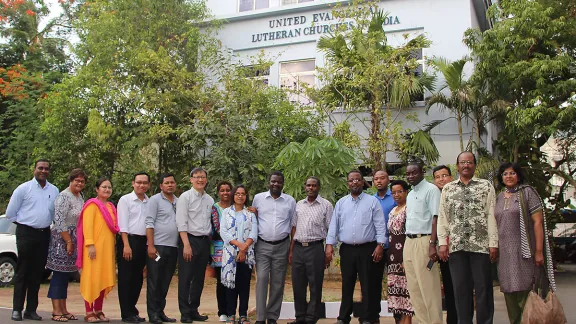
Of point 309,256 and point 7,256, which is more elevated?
point 309,256

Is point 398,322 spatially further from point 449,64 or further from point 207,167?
point 449,64

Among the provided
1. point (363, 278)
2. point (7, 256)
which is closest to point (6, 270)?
point (7, 256)

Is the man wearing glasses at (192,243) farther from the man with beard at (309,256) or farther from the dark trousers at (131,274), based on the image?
the man with beard at (309,256)

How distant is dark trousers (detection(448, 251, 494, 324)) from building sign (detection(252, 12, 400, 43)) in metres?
10.7

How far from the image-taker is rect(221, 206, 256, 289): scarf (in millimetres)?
6648

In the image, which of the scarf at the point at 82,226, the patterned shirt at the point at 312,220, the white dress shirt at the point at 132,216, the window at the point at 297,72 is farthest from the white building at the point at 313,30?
the scarf at the point at 82,226

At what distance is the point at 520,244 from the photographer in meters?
5.54

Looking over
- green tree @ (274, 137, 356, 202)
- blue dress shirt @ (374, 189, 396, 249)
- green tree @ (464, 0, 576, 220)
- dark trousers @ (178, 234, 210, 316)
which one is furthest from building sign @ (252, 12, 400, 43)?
dark trousers @ (178, 234, 210, 316)

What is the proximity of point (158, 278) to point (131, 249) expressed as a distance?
472 mm

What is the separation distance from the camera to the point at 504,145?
48.0ft

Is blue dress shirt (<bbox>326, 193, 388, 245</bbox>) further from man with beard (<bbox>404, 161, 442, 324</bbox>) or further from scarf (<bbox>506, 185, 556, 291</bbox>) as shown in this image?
scarf (<bbox>506, 185, 556, 291</bbox>)

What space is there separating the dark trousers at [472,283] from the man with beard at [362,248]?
1.01 m

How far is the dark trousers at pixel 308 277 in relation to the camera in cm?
671

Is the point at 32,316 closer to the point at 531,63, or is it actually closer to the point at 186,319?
the point at 186,319
